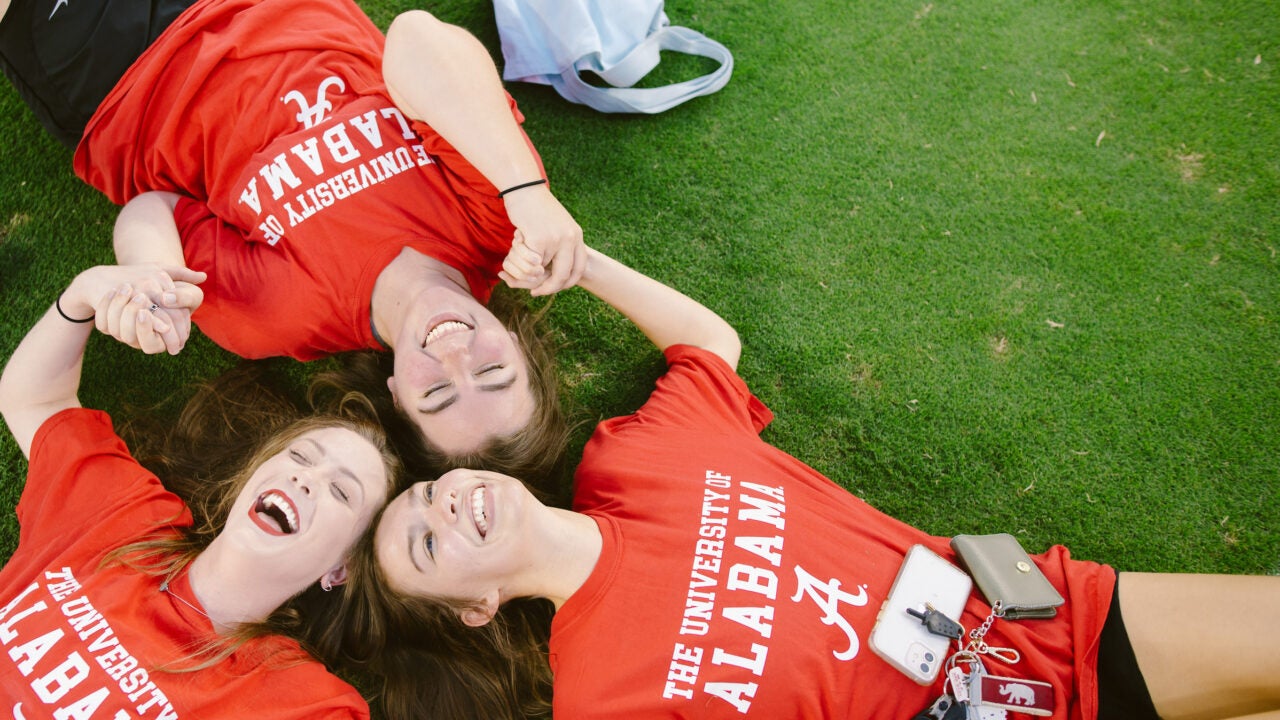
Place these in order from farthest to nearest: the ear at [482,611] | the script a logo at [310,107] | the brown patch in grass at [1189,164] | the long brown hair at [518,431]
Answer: the brown patch in grass at [1189,164], the script a logo at [310,107], the long brown hair at [518,431], the ear at [482,611]

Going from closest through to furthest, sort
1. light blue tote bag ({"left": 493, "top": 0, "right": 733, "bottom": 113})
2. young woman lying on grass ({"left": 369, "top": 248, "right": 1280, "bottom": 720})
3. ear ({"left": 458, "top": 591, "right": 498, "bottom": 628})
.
→ young woman lying on grass ({"left": 369, "top": 248, "right": 1280, "bottom": 720}) < ear ({"left": 458, "top": 591, "right": 498, "bottom": 628}) < light blue tote bag ({"left": 493, "top": 0, "right": 733, "bottom": 113})

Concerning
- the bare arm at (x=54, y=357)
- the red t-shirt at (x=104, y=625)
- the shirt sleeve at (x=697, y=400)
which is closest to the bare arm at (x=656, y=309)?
the shirt sleeve at (x=697, y=400)

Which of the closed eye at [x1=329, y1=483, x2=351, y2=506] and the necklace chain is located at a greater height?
the closed eye at [x1=329, y1=483, x2=351, y2=506]

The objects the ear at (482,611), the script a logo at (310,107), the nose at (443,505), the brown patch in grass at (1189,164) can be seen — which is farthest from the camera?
the brown patch in grass at (1189,164)

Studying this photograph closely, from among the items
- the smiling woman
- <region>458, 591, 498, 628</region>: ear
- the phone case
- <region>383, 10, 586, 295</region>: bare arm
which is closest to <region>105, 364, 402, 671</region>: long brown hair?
the smiling woman

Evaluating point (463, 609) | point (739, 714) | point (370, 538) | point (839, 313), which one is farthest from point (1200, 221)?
point (370, 538)

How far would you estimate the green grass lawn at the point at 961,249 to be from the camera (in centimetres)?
297

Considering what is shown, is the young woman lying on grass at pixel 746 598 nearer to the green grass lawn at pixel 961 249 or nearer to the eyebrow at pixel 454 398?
the eyebrow at pixel 454 398

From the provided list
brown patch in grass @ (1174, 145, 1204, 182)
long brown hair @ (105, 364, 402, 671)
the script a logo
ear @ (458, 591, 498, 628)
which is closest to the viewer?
ear @ (458, 591, 498, 628)

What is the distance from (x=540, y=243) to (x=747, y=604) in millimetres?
1306

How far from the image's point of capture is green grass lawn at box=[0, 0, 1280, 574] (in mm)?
2973

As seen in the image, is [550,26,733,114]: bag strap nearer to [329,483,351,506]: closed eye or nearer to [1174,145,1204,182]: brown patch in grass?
[329,483,351,506]: closed eye

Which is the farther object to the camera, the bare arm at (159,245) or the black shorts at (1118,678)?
the bare arm at (159,245)

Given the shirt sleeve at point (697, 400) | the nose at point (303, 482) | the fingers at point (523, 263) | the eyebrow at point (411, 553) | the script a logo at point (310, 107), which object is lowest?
the shirt sleeve at point (697, 400)
